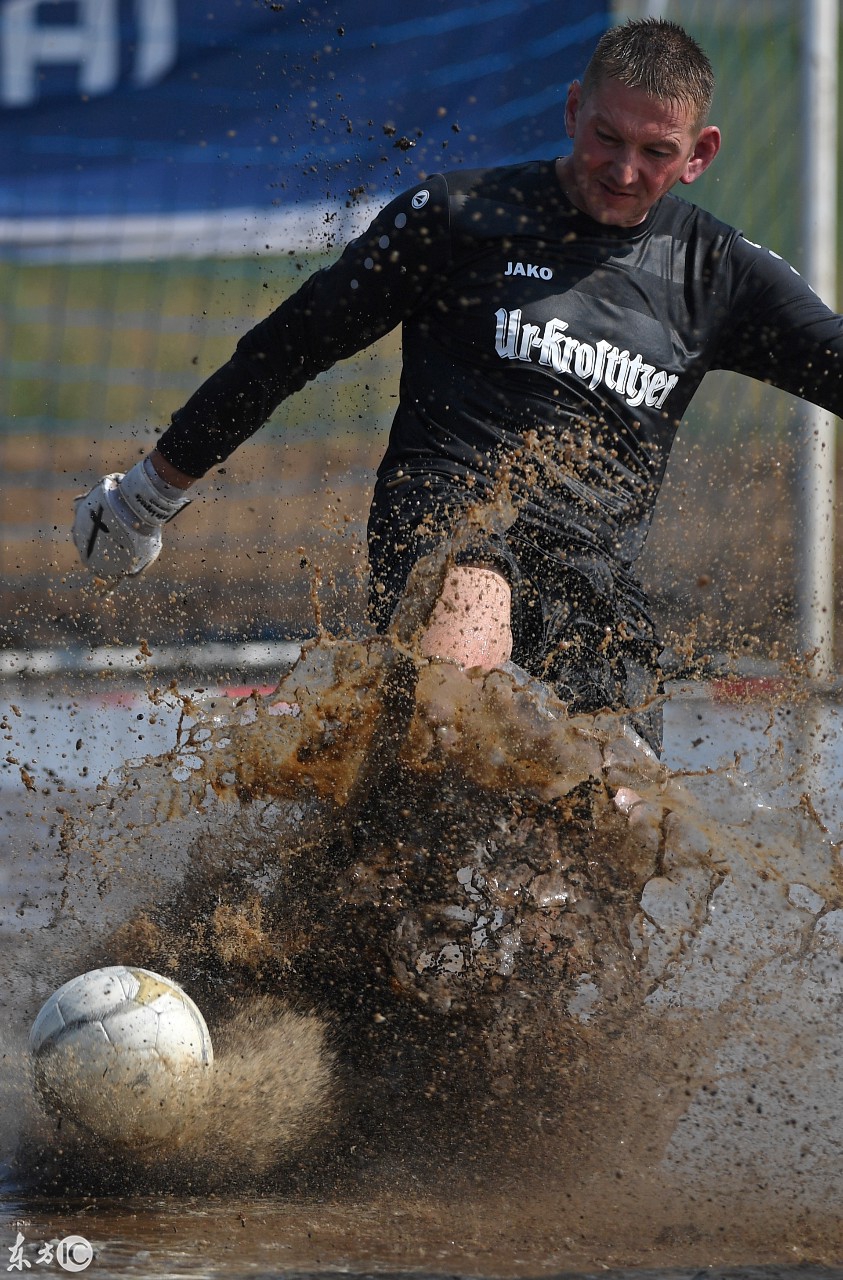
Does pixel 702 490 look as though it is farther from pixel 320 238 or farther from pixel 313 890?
pixel 313 890

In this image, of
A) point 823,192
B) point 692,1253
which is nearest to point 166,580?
point 823,192

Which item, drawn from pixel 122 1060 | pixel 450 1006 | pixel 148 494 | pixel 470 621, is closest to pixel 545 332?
pixel 470 621

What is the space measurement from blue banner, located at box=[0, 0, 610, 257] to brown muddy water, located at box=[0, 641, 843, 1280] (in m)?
3.75

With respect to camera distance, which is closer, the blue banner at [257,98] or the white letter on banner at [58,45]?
the blue banner at [257,98]

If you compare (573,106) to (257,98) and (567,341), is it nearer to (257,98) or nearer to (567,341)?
(567,341)

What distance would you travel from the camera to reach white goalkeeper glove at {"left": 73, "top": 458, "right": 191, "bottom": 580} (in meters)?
3.50

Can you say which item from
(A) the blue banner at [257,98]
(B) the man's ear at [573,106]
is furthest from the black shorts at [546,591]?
(A) the blue banner at [257,98]

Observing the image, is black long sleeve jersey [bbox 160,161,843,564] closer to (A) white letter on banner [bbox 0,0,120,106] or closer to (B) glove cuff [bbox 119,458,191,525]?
(B) glove cuff [bbox 119,458,191,525]

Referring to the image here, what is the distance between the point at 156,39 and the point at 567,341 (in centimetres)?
435

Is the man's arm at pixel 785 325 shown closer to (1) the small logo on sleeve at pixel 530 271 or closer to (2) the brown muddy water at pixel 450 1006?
(1) the small logo on sleeve at pixel 530 271

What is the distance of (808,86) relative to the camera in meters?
6.17

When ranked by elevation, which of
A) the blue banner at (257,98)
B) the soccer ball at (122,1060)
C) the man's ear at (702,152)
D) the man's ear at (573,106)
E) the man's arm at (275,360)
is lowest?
the soccer ball at (122,1060)

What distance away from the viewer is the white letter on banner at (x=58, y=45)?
6.70 meters

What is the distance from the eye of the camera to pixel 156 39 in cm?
669
